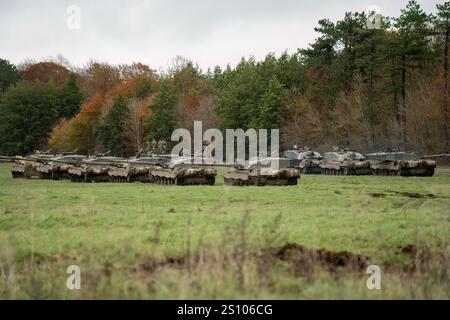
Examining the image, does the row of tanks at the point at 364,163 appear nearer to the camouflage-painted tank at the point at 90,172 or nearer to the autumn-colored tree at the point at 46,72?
the camouflage-painted tank at the point at 90,172

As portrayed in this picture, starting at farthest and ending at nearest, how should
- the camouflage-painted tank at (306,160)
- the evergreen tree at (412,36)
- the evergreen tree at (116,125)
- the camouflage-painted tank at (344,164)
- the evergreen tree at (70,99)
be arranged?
the evergreen tree at (70,99) → the evergreen tree at (116,125) → the evergreen tree at (412,36) → the camouflage-painted tank at (306,160) → the camouflage-painted tank at (344,164)

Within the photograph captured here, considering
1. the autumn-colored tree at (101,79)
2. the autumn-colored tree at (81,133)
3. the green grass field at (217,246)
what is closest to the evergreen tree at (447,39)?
the green grass field at (217,246)

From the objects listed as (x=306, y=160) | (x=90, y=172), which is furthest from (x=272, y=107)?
(x=90, y=172)

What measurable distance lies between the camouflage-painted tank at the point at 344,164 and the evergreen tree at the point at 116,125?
30521 mm

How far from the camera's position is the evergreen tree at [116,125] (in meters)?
61.2

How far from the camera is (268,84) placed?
54.4m

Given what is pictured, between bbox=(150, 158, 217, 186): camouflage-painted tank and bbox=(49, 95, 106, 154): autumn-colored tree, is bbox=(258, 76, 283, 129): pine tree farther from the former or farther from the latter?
bbox=(150, 158, 217, 186): camouflage-painted tank

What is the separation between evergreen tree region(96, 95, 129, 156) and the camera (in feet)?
201

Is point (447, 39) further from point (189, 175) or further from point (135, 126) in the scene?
point (135, 126)

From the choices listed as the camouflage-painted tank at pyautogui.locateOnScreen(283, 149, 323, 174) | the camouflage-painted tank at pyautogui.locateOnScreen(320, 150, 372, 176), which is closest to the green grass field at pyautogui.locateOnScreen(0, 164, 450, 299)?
the camouflage-painted tank at pyautogui.locateOnScreen(320, 150, 372, 176)

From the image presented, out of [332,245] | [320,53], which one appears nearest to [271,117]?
[320,53]
